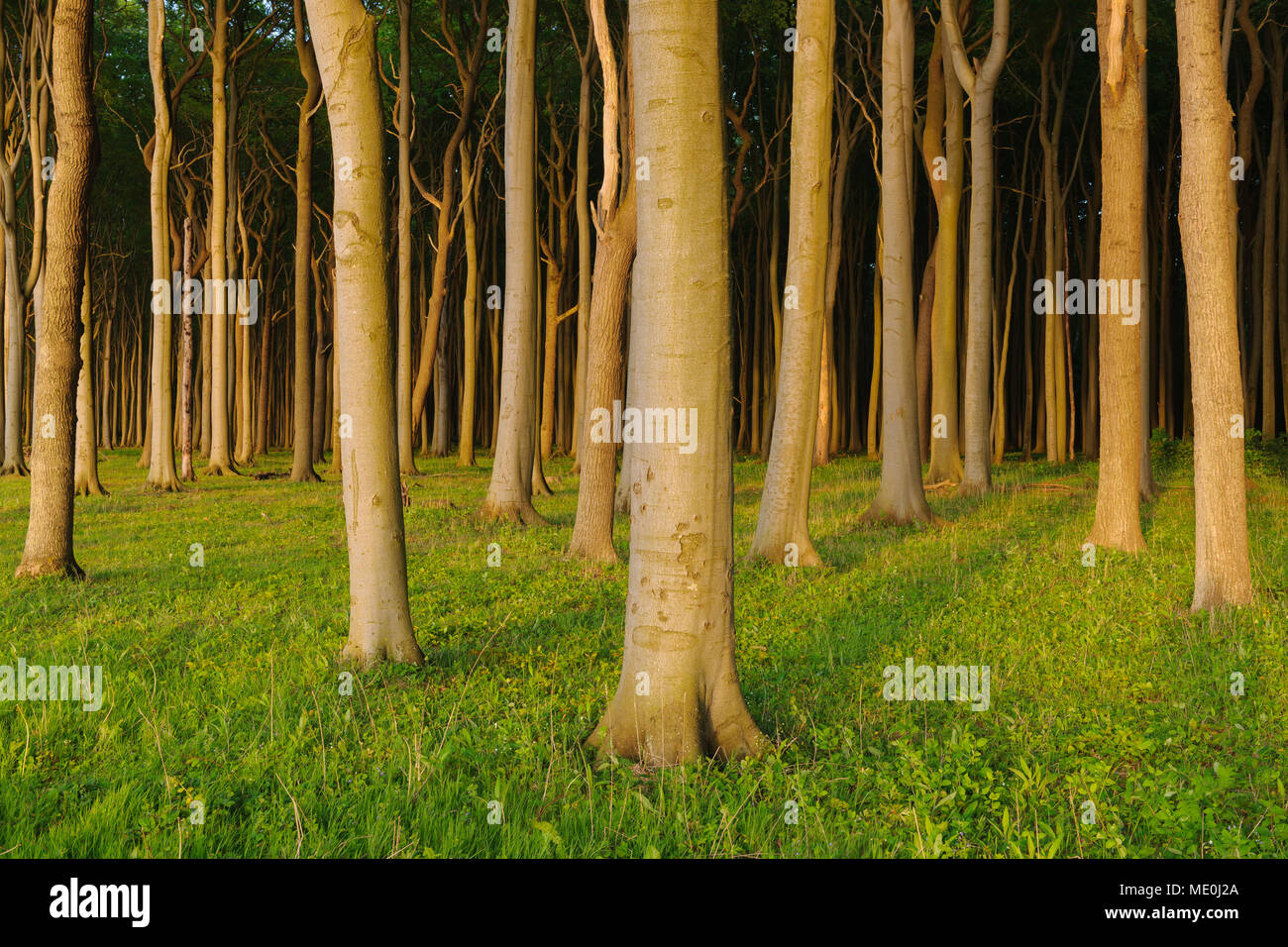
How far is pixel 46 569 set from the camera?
9.24m

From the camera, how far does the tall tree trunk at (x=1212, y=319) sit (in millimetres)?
8062

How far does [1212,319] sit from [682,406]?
18.7ft

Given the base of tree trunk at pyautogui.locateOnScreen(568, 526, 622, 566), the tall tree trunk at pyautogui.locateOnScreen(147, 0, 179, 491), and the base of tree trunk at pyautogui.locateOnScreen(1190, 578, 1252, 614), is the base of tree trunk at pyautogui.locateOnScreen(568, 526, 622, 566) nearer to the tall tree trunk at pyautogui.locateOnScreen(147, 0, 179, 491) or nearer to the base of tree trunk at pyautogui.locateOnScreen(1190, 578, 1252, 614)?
the base of tree trunk at pyautogui.locateOnScreen(1190, 578, 1252, 614)

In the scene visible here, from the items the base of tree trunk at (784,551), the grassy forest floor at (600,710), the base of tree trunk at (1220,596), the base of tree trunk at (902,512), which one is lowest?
the grassy forest floor at (600,710)

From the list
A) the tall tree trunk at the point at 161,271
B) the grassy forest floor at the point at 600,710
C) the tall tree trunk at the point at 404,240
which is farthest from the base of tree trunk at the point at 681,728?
the tall tree trunk at the point at 404,240

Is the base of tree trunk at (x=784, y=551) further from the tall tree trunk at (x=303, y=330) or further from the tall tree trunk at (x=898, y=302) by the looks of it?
the tall tree trunk at (x=303, y=330)

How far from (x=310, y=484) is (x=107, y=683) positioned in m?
14.4

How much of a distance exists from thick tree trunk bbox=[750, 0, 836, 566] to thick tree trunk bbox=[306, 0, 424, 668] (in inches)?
211

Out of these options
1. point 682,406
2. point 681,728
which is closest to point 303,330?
point 682,406

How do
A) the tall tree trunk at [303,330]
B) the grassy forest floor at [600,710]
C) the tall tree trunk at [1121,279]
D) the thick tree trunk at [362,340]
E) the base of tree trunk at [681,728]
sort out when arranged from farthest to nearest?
the tall tree trunk at [303,330] → the tall tree trunk at [1121,279] → the thick tree trunk at [362,340] → the base of tree trunk at [681,728] → the grassy forest floor at [600,710]

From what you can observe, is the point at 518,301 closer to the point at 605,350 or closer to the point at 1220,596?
the point at 605,350

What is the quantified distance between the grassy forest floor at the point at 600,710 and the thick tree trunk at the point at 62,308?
571 mm

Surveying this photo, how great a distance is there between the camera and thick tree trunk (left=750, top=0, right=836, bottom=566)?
1066 cm

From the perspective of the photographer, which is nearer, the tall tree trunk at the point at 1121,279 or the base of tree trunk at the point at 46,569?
the base of tree trunk at the point at 46,569
